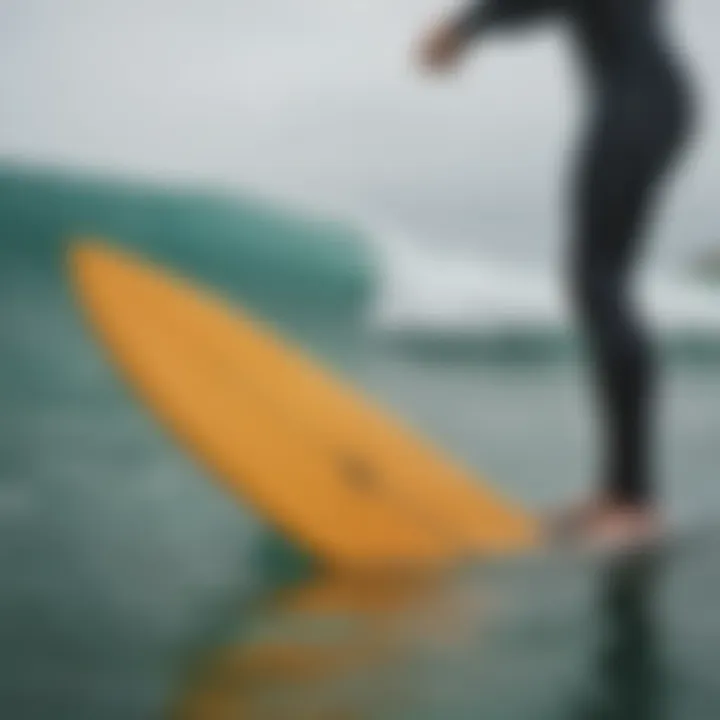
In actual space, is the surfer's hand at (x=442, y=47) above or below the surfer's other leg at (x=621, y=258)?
above

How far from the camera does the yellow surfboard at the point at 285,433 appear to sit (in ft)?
3.68

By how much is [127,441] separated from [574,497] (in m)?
0.36

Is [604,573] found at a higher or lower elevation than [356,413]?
lower

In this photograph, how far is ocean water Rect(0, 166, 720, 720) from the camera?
968 mm

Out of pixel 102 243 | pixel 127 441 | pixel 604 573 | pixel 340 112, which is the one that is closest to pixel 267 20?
pixel 340 112

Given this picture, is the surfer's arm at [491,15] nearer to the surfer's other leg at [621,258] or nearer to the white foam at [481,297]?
the surfer's other leg at [621,258]

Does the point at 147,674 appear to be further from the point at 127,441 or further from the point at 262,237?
the point at 262,237

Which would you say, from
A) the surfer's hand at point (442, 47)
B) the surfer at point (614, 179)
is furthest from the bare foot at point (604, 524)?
the surfer's hand at point (442, 47)

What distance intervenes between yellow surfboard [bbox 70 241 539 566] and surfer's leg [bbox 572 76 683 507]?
0.10 meters

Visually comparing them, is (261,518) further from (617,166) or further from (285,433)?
(617,166)

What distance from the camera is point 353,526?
115 cm

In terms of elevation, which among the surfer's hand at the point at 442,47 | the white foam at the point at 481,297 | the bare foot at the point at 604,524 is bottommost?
the bare foot at the point at 604,524

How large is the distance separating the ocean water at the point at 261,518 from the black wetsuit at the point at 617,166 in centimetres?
3

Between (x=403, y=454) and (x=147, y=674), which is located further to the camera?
(x=403, y=454)
